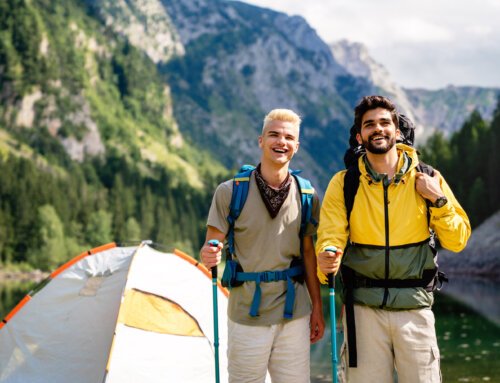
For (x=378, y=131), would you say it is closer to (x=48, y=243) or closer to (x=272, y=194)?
(x=272, y=194)

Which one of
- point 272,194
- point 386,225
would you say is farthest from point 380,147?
point 272,194

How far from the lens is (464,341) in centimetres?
2072

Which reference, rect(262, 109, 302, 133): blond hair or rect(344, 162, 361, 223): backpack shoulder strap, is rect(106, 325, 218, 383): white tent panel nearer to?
rect(262, 109, 302, 133): blond hair

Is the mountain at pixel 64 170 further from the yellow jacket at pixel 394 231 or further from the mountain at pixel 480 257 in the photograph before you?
the yellow jacket at pixel 394 231

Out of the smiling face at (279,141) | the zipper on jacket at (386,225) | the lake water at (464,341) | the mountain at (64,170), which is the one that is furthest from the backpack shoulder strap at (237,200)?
the mountain at (64,170)

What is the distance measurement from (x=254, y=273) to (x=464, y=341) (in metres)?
16.0

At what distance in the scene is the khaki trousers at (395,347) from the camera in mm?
5848

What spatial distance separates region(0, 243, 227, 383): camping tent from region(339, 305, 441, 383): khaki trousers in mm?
5127

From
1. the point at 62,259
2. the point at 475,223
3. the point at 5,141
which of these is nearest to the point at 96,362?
the point at 475,223

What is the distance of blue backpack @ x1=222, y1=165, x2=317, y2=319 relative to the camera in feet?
20.8

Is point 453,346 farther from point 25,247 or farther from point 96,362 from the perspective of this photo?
point 25,247

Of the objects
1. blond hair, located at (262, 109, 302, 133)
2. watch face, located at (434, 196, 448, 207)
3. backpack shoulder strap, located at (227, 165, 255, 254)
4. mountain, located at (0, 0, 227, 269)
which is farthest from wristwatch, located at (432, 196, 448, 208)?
mountain, located at (0, 0, 227, 269)

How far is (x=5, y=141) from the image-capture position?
15375 cm

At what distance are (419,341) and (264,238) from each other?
1.63 meters
